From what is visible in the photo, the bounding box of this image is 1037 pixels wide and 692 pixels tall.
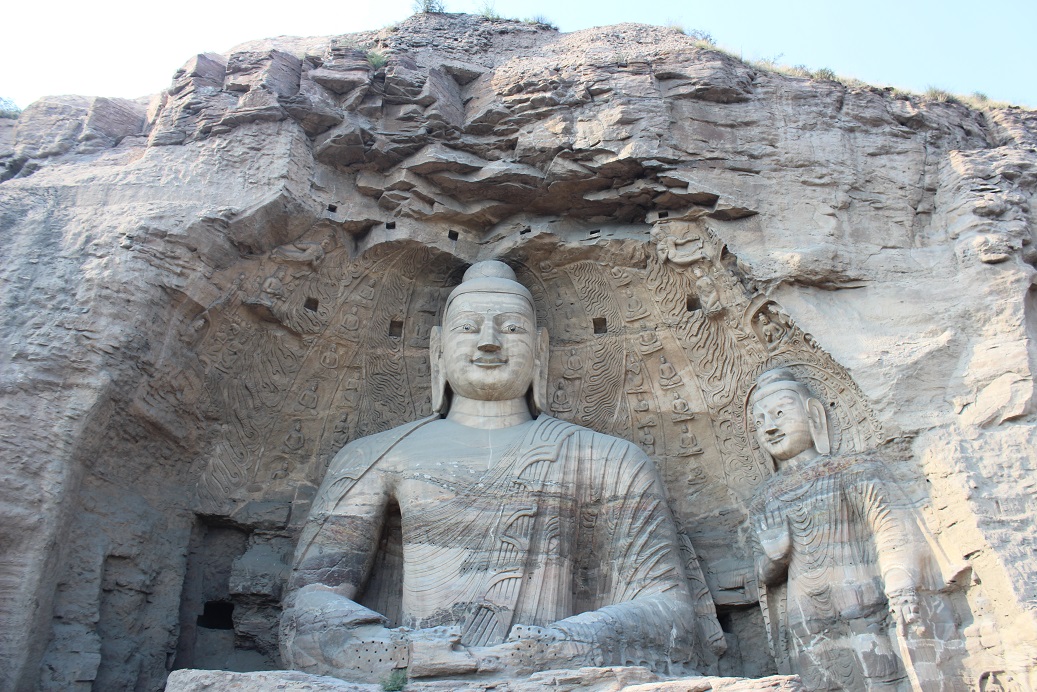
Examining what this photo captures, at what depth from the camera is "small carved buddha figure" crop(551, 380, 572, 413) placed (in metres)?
7.46

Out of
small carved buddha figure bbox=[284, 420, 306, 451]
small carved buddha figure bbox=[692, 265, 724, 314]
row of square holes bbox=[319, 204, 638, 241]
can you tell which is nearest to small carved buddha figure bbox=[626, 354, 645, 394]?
small carved buddha figure bbox=[692, 265, 724, 314]

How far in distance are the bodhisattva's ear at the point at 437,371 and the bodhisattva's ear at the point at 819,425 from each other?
102 inches

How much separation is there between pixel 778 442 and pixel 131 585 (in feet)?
13.9

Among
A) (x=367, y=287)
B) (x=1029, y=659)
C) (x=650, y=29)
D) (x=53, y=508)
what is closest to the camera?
(x=1029, y=659)

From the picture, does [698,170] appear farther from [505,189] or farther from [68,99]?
[68,99]

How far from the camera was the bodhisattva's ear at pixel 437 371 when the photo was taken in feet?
23.5

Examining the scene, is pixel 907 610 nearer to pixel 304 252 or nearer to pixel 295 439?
pixel 295 439

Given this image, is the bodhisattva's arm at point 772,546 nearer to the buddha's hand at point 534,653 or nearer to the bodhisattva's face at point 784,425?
the bodhisattva's face at point 784,425

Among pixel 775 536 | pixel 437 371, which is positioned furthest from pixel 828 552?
pixel 437 371

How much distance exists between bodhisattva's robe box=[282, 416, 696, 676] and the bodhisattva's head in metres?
0.83

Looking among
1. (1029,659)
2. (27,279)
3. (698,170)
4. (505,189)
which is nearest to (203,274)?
(27,279)

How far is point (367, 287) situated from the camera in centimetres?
746

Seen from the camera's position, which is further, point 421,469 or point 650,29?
point 650,29

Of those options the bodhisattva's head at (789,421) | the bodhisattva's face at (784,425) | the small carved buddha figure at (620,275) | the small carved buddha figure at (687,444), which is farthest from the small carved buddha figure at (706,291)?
the small carved buddha figure at (687,444)
